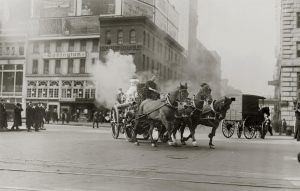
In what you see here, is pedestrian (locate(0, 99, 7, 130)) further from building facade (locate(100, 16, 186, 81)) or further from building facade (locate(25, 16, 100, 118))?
building facade (locate(25, 16, 100, 118))

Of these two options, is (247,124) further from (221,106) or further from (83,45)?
(83,45)

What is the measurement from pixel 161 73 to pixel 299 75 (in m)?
14.9

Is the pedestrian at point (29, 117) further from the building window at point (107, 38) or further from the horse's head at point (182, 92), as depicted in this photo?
the horse's head at point (182, 92)

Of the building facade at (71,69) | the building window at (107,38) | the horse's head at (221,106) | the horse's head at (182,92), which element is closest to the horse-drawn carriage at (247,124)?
the horse's head at (221,106)

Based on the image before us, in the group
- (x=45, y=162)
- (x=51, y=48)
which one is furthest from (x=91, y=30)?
(x=45, y=162)

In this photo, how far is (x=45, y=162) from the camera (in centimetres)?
1041

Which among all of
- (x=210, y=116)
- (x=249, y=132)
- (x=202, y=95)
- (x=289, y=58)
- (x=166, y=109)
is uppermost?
(x=289, y=58)

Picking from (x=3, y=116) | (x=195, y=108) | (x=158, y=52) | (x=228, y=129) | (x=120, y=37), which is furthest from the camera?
(x=120, y=37)

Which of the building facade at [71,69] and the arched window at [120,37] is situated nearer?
the arched window at [120,37]

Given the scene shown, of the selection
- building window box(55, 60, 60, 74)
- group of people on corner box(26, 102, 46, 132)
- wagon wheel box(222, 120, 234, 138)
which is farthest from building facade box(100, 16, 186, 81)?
building window box(55, 60, 60, 74)

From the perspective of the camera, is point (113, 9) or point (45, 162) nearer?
point (45, 162)

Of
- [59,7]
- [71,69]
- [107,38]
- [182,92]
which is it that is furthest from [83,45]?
[182,92]

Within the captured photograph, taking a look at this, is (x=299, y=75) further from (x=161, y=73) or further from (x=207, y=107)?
(x=207, y=107)

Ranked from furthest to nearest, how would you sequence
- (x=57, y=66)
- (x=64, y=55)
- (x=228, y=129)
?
(x=64, y=55) → (x=57, y=66) → (x=228, y=129)
